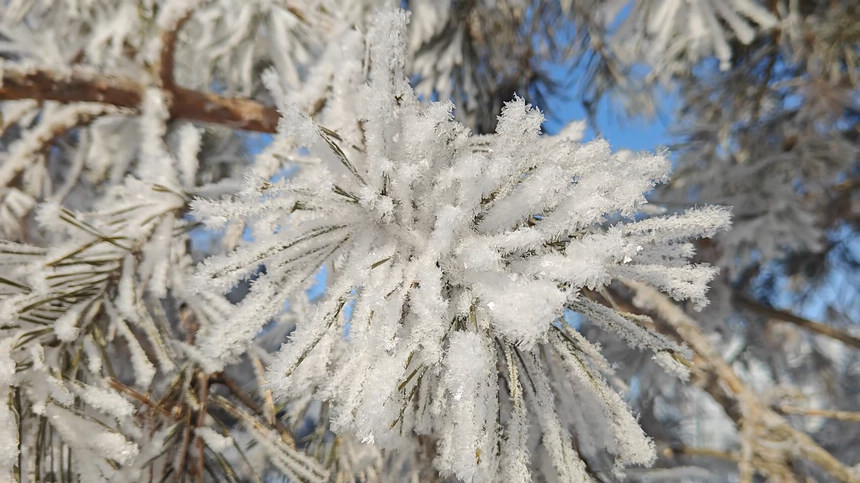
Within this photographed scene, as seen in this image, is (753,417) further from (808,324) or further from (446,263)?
(808,324)

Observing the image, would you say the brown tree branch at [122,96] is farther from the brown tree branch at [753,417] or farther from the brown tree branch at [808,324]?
the brown tree branch at [808,324]

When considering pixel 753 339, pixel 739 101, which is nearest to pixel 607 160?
pixel 739 101

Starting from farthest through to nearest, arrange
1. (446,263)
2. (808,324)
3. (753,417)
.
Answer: (808,324), (753,417), (446,263)

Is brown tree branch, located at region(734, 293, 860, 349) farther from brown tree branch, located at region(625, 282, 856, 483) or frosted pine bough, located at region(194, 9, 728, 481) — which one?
frosted pine bough, located at region(194, 9, 728, 481)

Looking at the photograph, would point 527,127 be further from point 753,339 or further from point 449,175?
point 753,339

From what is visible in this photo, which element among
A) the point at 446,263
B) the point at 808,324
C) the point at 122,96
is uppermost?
the point at 808,324

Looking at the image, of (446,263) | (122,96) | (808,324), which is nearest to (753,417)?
(446,263)

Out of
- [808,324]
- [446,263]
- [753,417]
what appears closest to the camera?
[446,263]
